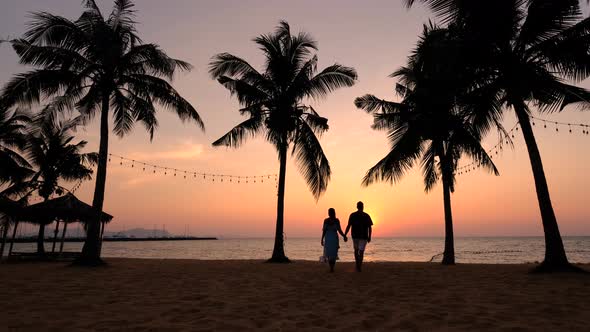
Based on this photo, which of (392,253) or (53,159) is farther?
(392,253)

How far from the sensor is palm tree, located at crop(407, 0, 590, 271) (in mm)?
10438

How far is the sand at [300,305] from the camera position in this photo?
4809 mm

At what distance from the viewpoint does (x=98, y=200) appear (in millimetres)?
14961

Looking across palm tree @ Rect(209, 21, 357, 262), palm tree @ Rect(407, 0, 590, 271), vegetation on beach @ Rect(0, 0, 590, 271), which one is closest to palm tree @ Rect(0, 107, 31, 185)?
vegetation on beach @ Rect(0, 0, 590, 271)

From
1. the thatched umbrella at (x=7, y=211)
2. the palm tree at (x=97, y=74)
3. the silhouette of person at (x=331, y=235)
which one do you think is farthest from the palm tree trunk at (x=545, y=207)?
the thatched umbrella at (x=7, y=211)

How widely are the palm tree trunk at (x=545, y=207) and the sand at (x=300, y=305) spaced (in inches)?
52.2

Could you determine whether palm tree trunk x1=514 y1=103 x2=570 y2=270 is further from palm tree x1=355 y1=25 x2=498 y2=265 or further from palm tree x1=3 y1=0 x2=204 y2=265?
palm tree x1=3 y1=0 x2=204 y2=265

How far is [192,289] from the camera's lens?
26.1 feet

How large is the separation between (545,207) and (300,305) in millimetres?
8409

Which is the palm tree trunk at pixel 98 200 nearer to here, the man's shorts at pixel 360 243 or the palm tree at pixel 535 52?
the man's shorts at pixel 360 243

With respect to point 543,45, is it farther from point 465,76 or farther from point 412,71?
point 412,71

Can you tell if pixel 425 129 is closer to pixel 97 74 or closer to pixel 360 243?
pixel 360 243

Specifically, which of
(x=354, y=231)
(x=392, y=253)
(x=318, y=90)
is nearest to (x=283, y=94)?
(x=318, y=90)

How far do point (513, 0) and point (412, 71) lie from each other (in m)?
6.16
